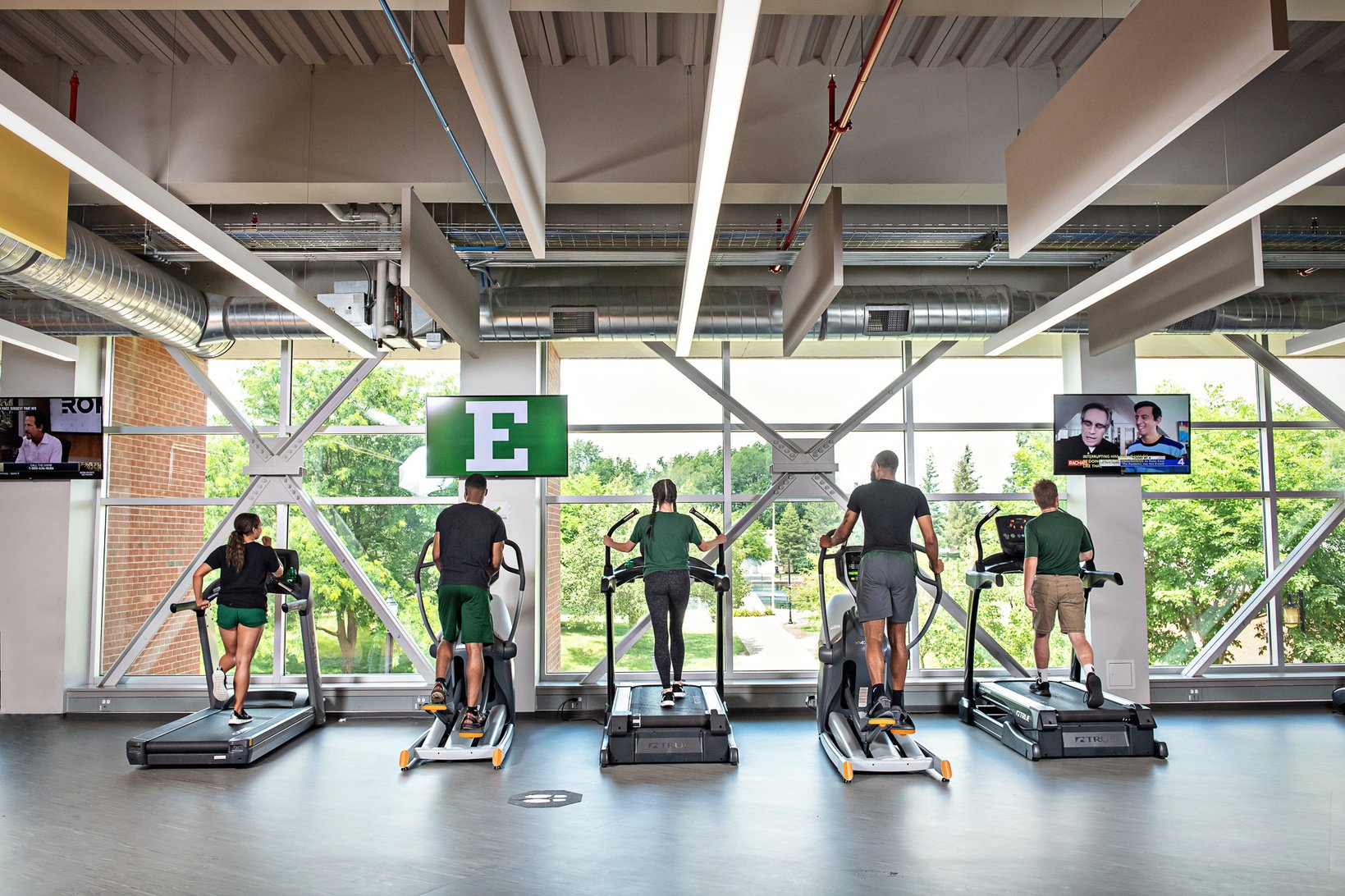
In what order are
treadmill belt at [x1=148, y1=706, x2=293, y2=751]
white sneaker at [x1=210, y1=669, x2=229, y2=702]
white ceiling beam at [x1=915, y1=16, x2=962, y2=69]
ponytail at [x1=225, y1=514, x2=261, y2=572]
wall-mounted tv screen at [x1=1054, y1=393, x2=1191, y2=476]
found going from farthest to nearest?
wall-mounted tv screen at [x1=1054, y1=393, x2=1191, y2=476], white sneaker at [x1=210, y1=669, x2=229, y2=702], ponytail at [x1=225, y1=514, x2=261, y2=572], treadmill belt at [x1=148, y1=706, x2=293, y2=751], white ceiling beam at [x1=915, y1=16, x2=962, y2=69]

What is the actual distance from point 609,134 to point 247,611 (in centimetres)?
425

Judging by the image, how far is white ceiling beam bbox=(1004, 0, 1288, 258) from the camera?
277 centimetres

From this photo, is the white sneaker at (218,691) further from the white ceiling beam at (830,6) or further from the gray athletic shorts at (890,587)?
the gray athletic shorts at (890,587)

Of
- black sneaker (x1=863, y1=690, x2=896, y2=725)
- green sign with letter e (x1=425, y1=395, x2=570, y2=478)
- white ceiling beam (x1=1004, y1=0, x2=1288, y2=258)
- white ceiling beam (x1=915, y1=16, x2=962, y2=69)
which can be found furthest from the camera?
green sign with letter e (x1=425, y1=395, x2=570, y2=478)

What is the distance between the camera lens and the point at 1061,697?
6.50 metres

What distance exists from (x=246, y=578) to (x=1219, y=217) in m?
6.37

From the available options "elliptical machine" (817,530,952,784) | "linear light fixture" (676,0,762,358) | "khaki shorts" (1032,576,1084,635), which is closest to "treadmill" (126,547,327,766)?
"elliptical machine" (817,530,952,784)

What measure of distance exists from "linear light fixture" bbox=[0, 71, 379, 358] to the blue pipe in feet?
3.98

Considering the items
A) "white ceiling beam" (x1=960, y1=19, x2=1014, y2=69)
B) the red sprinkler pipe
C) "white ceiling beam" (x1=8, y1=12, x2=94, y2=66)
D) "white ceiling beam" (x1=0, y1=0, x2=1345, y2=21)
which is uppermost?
"white ceiling beam" (x1=960, y1=19, x2=1014, y2=69)

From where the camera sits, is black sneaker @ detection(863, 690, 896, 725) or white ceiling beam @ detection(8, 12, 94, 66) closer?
white ceiling beam @ detection(8, 12, 94, 66)

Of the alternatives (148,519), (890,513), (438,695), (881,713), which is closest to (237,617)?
(438,695)

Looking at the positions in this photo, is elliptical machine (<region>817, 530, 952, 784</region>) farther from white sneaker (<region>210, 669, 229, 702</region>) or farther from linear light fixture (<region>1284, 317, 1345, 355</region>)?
white sneaker (<region>210, 669, 229, 702</region>)

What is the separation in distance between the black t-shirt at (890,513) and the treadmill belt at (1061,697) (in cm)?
163

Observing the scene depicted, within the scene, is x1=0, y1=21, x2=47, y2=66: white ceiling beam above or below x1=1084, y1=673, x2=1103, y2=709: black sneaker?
above
